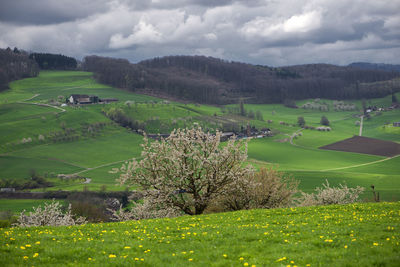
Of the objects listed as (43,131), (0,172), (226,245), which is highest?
(226,245)

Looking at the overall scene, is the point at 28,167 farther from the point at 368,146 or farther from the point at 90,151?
the point at 368,146

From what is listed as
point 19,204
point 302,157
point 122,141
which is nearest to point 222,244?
point 19,204

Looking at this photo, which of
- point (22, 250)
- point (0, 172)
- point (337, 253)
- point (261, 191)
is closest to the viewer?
point (337, 253)

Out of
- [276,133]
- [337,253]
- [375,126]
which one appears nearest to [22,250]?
[337,253]

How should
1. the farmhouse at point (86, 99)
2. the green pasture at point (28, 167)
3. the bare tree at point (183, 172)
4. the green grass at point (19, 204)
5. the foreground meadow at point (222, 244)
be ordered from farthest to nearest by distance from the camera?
1. the farmhouse at point (86, 99)
2. the green pasture at point (28, 167)
3. the green grass at point (19, 204)
4. the bare tree at point (183, 172)
5. the foreground meadow at point (222, 244)

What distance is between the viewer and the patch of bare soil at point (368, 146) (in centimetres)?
11819

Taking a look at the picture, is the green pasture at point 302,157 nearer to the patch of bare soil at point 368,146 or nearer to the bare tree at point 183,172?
the patch of bare soil at point 368,146

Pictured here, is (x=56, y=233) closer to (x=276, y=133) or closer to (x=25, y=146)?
(x=25, y=146)

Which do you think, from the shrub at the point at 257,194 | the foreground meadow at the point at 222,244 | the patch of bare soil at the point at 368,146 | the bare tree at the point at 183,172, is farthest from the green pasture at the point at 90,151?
the foreground meadow at the point at 222,244

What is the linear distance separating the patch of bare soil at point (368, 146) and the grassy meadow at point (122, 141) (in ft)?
16.0

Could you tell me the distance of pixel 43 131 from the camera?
123 metres

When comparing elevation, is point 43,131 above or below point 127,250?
below

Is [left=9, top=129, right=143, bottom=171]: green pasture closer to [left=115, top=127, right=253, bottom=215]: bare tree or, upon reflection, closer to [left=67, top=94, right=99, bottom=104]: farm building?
[left=67, top=94, right=99, bottom=104]: farm building

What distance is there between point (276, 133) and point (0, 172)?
108 meters
